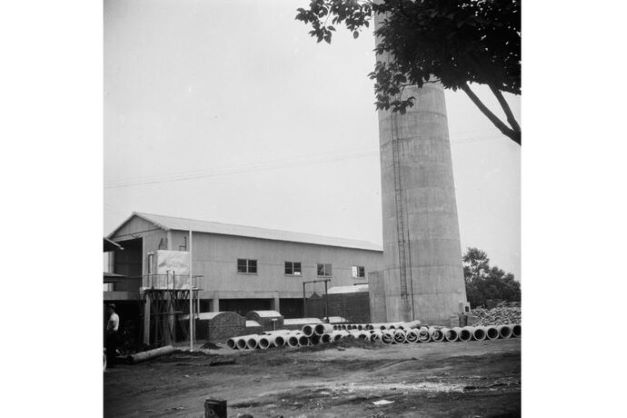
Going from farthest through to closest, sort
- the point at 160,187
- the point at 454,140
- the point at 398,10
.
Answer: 1. the point at 160,187
2. the point at 454,140
3. the point at 398,10

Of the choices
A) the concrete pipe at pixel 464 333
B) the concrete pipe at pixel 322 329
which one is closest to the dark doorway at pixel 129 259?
the concrete pipe at pixel 322 329

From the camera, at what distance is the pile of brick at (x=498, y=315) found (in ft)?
23.3

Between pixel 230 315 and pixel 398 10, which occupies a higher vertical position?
pixel 398 10

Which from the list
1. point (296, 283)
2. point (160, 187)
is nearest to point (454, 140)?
point (160, 187)

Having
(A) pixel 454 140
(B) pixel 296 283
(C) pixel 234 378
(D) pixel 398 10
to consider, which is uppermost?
(D) pixel 398 10

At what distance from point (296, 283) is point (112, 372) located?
676 centimetres

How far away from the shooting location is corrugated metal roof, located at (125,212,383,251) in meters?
8.52

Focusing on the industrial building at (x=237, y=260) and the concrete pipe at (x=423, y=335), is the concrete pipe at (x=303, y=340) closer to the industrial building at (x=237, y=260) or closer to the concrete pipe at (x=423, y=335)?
the industrial building at (x=237, y=260)

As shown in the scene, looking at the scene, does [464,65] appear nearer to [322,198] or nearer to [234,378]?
[322,198]

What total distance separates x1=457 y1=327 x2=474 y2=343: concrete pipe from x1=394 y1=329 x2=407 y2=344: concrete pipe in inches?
35.2

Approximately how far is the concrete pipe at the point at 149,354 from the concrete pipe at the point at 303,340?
2.32 m

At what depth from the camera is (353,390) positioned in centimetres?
630

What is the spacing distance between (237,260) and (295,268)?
135 cm
